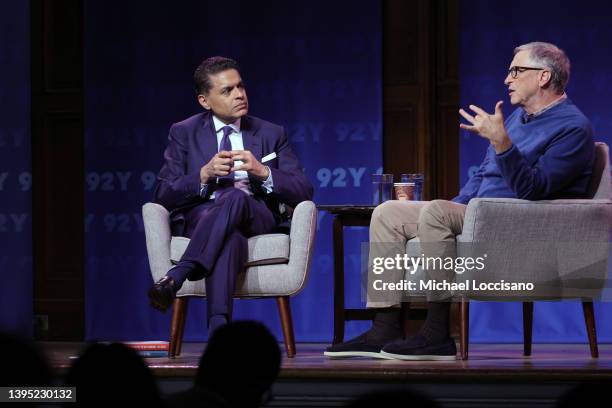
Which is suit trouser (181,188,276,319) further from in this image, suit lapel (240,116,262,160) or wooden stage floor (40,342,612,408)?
wooden stage floor (40,342,612,408)

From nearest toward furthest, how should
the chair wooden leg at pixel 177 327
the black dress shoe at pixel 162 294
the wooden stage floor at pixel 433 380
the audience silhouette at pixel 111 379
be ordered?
the audience silhouette at pixel 111 379, the wooden stage floor at pixel 433 380, the black dress shoe at pixel 162 294, the chair wooden leg at pixel 177 327

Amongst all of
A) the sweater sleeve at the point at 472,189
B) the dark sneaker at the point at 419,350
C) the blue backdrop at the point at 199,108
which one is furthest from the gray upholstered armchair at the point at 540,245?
the blue backdrop at the point at 199,108

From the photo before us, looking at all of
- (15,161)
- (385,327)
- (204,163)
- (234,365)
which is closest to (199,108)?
(15,161)

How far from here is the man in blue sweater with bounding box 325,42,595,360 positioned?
3.56 metres

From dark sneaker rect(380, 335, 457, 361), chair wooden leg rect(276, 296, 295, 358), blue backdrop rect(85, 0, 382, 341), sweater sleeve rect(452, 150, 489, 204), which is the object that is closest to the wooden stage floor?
dark sneaker rect(380, 335, 457, 361)

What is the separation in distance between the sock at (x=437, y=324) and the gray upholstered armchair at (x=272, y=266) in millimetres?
593

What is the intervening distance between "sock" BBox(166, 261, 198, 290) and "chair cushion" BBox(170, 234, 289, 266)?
227 millimetres

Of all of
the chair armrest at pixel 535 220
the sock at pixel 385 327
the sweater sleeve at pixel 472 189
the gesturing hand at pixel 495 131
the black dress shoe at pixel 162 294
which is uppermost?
the gesturing hand at pixel 495 131

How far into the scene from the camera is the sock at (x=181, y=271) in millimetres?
3719

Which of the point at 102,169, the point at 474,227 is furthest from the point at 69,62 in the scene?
the point at 474,227

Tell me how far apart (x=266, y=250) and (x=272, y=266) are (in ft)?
0.22

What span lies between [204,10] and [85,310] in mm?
1733

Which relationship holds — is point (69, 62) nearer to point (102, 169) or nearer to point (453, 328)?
point (102, 169)

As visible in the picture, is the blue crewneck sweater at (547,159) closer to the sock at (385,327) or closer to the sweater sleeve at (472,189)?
the sweater sleeve at (472,189)
